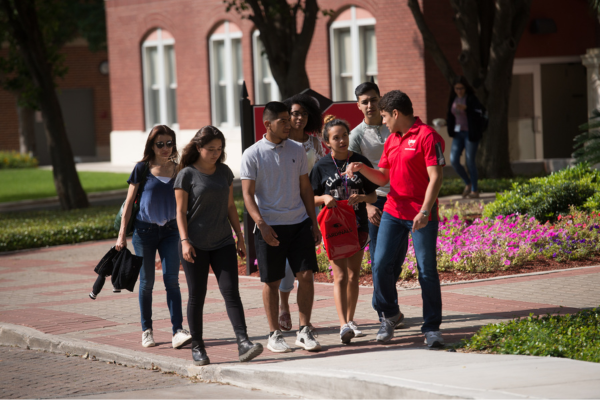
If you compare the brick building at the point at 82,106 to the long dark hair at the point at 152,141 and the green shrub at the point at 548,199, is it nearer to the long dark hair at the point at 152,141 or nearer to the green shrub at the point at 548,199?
the green shrub at the point at 548,199

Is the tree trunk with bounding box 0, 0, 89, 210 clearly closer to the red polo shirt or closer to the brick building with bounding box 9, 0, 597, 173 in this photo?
the brick building with bounding box 9, 0, 597, 173

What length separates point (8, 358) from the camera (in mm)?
6988

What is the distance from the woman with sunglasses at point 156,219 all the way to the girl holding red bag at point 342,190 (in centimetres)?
126

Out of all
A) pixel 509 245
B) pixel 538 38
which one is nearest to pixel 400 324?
pixel 509 245

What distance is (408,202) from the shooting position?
648cm

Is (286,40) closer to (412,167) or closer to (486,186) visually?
(486,186)

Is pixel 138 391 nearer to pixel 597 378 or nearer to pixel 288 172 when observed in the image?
pixel 288 172

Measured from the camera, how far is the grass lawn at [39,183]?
79.1 ft

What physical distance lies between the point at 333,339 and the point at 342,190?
1219 mm

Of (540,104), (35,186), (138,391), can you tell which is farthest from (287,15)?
(35,186)

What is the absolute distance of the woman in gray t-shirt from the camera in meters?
6.26

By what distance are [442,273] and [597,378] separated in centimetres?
466

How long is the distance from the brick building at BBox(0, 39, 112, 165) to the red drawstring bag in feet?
116

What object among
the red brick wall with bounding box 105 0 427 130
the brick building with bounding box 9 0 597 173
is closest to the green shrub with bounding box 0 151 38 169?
the red brick wall with bounding box 105 0 427 130
